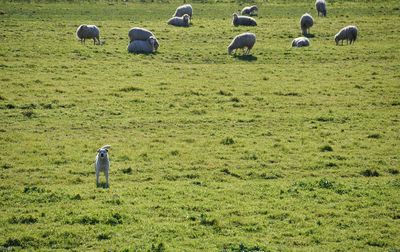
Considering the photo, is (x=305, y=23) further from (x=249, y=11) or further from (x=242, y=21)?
(x=249, y=11)

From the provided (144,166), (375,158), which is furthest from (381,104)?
(144,166)

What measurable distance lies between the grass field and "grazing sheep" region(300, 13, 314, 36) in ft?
4.10

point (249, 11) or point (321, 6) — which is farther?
point (249, 11)

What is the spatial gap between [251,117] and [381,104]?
668 centimetres

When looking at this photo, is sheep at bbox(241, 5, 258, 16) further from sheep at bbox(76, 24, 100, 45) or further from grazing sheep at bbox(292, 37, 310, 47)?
sheep at bbox(76, 24, 100, 45)

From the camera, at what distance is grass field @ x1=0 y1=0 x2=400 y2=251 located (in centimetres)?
1418

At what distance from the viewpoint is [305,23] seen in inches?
1805

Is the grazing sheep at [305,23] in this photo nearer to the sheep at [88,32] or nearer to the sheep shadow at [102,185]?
the sheep at [88,32]

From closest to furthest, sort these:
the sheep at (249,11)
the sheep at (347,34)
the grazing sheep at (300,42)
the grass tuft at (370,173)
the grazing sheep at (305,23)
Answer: the grass tuft at (370,173), the grazing sheep at (300,42), the sheep at (347,34), the grazing sheep at (305,23), the sheep at (249,11)

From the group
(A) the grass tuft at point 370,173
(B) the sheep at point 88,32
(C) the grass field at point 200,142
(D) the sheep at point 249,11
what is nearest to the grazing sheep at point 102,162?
(C) the grass field at point 200,142

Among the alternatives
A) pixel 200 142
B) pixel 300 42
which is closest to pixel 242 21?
pixel 300 42

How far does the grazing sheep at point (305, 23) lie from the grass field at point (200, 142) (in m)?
1.25

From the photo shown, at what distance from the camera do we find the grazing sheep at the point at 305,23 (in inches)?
1800

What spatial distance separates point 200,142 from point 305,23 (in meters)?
26.4
